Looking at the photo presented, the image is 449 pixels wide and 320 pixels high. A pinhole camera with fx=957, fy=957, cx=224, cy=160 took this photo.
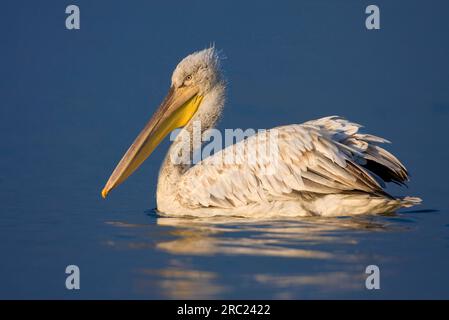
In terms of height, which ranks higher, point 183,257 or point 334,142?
point 334,142

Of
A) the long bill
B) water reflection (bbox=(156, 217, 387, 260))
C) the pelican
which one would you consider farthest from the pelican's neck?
water reflection (bbox=(156, 217, 387, 260))

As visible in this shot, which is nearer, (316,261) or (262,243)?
(316,261)

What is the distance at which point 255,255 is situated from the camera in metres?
6.89

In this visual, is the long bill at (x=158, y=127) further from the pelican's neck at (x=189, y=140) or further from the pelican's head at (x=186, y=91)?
the pelican's neck at (x=189, y=140)

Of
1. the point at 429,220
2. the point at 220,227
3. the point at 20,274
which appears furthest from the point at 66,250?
the point at 429,220

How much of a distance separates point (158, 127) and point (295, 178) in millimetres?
1642

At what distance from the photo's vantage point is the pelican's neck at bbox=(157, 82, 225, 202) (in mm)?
9039

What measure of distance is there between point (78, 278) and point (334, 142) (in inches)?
116

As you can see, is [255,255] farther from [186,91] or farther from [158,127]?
[186,91]

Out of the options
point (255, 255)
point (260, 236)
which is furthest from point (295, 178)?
point (255, 255)

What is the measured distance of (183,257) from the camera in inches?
269
